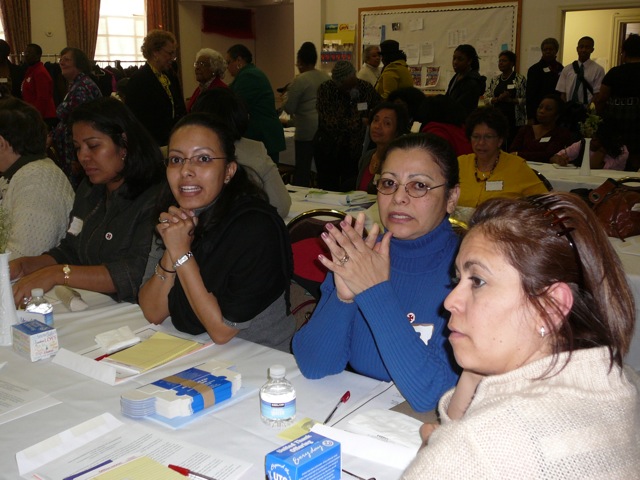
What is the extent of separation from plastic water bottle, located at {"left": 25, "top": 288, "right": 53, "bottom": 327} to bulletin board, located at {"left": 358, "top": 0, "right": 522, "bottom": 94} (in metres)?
8.01

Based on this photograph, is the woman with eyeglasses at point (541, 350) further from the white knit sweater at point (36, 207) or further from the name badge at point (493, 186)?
the name badge at point (493, 186)

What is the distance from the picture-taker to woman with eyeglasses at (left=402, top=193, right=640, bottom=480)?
2.90 feet

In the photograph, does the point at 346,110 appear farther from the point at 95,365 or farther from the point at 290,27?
the point at 290,27

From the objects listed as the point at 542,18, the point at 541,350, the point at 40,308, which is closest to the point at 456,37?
the point at 542,18

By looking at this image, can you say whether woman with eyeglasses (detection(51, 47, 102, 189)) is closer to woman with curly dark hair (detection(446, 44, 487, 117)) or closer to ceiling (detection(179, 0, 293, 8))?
woman with curly dark hair (detection(446, 44, 487, 117))

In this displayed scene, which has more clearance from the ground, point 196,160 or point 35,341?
point 196,160

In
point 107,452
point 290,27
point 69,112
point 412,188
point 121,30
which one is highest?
point 290,27

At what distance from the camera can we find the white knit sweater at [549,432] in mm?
873

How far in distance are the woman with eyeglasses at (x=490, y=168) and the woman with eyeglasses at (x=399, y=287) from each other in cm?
227

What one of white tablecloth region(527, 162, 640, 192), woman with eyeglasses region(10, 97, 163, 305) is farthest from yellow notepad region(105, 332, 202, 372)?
white tablecloth region(527, 162, 640, 192)

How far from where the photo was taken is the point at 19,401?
1.55m

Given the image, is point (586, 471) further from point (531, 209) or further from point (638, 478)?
point (531, 209)

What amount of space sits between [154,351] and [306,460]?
0.84 m

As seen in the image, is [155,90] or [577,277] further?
[155,90]
